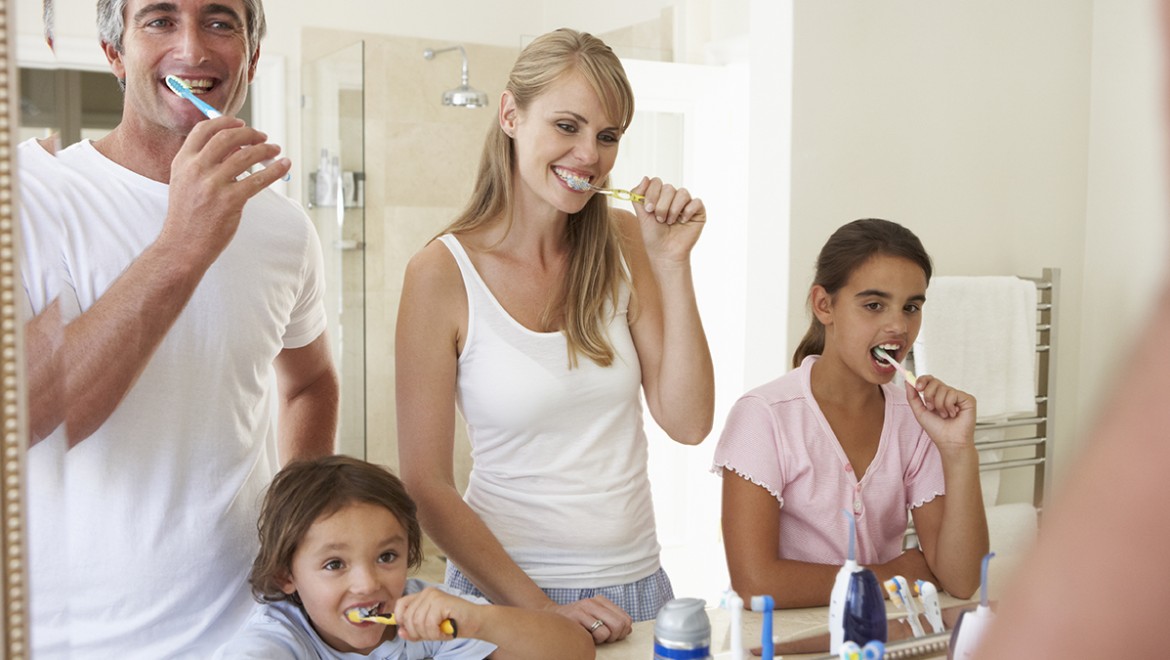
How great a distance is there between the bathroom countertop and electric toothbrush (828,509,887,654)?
0.05 ft

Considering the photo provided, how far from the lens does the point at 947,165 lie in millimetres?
972

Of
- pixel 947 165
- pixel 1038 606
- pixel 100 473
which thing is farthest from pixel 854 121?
pixel 1038 606

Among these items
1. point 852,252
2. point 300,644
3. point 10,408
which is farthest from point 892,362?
point 10,408

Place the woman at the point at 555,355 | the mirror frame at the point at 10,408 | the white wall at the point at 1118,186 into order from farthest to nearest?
the woman at the point at 555,355 < the white wall at the point at 1118,186 < the mirror frame at the point at 10,408

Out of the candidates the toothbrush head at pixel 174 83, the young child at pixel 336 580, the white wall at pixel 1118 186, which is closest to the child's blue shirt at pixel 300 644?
the young child at pixel 336 580

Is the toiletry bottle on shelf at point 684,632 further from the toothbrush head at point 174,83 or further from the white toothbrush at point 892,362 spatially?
the toothbrush head at point 174,83

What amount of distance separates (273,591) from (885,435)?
60cm

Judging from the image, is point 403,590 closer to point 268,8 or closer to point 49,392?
point 49,392

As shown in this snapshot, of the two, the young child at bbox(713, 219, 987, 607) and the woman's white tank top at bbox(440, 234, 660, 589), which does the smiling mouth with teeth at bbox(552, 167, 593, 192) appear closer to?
the woman's white tank top at bbox(440, 234, 660, 589)

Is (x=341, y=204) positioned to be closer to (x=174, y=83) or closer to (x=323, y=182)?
(x=323, y=182)

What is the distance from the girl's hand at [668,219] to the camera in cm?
92

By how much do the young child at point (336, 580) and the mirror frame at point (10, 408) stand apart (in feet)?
0.64

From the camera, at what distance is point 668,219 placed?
0.93 m

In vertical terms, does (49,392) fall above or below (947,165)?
below
